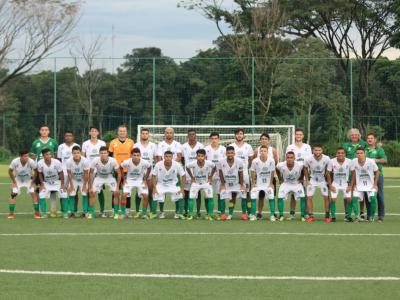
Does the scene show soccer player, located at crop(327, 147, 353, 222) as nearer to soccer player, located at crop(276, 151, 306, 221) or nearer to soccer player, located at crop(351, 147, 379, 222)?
soccer player, located at crop(351, 147, 379, 222)

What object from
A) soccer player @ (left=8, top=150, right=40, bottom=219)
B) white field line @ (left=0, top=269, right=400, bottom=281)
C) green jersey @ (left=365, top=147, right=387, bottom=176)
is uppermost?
green jersey @ (left=365, top=147, right=387, bottom=176)

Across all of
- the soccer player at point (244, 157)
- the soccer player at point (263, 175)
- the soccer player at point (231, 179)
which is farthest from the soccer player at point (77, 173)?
the soccer player at point (263, 175)

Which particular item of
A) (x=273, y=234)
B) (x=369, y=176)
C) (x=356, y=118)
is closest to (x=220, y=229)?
(x=273, y=234)

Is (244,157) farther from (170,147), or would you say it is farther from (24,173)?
(24,173)

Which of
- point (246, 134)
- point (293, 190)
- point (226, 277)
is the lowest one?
point (226, 277)

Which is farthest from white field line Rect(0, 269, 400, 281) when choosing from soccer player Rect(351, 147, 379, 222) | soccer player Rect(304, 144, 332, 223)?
soccer player Rect(304, 144, 332, 223)

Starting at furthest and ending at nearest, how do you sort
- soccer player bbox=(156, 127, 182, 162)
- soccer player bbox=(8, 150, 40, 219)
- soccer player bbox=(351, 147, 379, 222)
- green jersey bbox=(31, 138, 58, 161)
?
green jersey bbox=(31, 138, 58, 161), soccer player bbox=(156, 127, 182, 162), soccer player bbox=(8, 150, 40, 219), soccer player bbox=(351, 147, 379, 222)

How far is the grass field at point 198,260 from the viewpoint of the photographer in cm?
772

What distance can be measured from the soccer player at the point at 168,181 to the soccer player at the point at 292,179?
1891mm

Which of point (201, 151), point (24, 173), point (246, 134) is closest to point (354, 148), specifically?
point (201, 151)

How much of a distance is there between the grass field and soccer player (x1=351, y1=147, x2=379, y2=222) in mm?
852

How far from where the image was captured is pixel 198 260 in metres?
9.52

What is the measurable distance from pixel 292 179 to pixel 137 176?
293 centimetres

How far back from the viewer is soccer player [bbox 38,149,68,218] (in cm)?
1545
